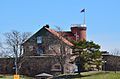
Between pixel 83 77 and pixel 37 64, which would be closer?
pixel 83 77

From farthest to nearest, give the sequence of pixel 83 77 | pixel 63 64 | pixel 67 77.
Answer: pixel 63 64
pixel 67 77
pixel 83 77

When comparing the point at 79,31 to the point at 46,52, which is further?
the point at 79,31

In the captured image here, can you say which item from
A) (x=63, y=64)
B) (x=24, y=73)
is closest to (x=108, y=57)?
(x=63, y=64)

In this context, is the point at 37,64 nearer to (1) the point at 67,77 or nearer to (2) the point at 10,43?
(2) the point at 10,43

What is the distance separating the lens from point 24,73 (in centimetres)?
10019

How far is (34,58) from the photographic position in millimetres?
100625

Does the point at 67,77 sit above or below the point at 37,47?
below

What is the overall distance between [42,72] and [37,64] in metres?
2.92

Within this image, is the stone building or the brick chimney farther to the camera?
the brick chimney

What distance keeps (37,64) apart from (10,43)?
26.8ft

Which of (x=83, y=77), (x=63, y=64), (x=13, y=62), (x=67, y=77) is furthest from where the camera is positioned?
(x=13, y=62)

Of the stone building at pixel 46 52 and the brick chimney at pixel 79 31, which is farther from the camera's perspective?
the brick chimney at pixel 79 31

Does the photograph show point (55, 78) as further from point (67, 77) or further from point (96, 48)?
point (96, 48)

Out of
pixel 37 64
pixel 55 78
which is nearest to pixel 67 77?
pixel 55 78
